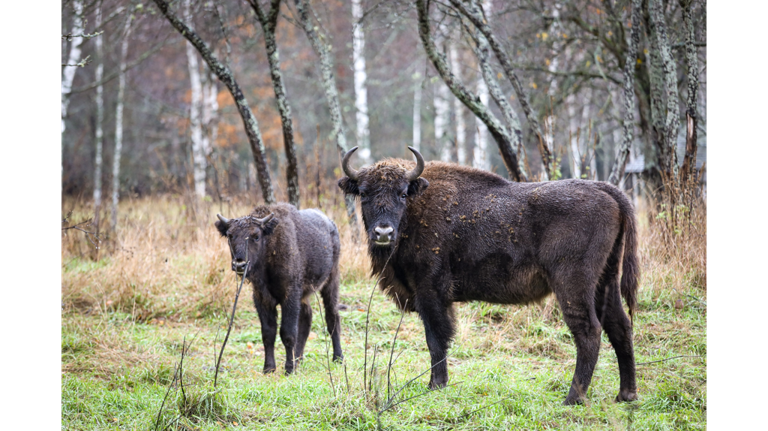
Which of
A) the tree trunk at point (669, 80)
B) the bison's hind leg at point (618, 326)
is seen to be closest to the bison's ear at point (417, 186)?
the bison's hind leg at point (618, 326)

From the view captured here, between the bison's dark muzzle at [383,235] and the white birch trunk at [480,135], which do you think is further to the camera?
the white birch trunk at [480,135]

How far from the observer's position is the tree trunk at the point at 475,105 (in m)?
8.61

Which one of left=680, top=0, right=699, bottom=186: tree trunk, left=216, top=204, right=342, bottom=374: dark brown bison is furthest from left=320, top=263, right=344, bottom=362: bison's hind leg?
left=680, top=0, right=699, bottom=186: tree trunk

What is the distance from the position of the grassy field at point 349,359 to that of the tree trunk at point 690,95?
32.3 inches

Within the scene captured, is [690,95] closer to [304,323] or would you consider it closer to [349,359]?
[349,359]

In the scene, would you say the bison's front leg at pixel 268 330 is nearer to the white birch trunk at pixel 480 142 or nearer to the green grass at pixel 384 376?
the green grass at pixel 384 376

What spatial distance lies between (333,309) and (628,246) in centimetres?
351

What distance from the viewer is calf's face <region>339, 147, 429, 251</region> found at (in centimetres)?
516

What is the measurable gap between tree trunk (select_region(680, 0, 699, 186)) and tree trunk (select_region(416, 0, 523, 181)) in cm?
227

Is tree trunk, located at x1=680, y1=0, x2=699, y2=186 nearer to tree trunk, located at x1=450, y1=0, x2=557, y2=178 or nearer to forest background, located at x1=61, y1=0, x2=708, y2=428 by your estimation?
forest background, located at x1=61, y1=0, x2=708, y2=428

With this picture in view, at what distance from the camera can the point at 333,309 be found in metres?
6.84

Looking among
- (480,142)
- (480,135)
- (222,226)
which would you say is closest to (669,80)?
(480,142)
